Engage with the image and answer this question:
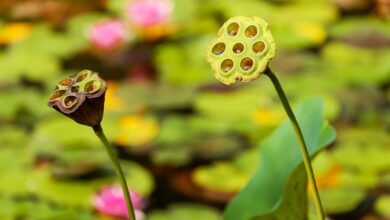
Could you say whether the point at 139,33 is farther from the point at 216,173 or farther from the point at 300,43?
the point at 216,173

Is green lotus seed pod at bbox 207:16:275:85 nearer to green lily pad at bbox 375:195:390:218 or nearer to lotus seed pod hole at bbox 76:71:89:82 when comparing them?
lotus seed pod hole at bbox 76:71:89:82

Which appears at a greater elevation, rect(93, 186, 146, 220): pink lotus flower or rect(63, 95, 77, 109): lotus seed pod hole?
rect(63, 95, 77, 109): lotus seed pod hole

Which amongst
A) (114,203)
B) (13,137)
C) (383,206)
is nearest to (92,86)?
(114,203)

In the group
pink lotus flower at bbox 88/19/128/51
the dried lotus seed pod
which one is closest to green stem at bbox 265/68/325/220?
the dried lotus seed pod

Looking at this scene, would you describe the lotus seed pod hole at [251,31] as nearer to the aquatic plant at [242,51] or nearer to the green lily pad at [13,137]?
the aquatic plant at [242,51]

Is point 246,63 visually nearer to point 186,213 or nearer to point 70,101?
point 70,101

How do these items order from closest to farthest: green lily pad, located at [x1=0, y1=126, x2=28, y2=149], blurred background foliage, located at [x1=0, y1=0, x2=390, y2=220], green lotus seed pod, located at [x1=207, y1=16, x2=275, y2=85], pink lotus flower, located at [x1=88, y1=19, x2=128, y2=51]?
green lotus seed pod, located at [x1=207, y1=16, x2=275, y2=85], blurred background foliage, located at [x1=0, y1=0, x2=390, y2=220], green lily pad, located at [x1=0, y1=126, x2=28, y2=149], pink lotus flower, located at [x1=88, y1=19, x2=128, y2=51]

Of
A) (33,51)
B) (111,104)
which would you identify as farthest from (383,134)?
(33,51)
